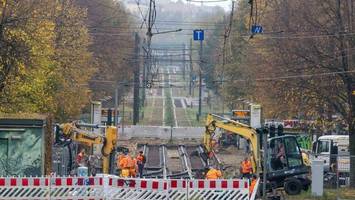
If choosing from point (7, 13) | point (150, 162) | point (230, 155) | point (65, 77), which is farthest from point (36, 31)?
point (230, 155)

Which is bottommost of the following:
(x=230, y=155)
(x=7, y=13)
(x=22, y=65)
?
(x=230, y=155)

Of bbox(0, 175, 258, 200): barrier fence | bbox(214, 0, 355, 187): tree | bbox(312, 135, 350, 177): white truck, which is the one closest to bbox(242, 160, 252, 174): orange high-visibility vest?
bbox(214, 0, 355, 187): tree

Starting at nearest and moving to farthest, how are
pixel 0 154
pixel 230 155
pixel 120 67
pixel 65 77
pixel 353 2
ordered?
pixel 0 154, pixel 353 2, pixel 65 77, pixel 230 155, pixel 120 67

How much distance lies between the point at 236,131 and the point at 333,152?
46.8 ft

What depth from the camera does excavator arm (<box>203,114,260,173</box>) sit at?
28.8 meters

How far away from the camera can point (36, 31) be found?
33375mm

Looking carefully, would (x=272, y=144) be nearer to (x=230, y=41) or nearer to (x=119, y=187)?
(x=119, y=187)

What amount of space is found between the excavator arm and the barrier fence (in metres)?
7.24

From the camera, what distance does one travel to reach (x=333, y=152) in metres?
42.8

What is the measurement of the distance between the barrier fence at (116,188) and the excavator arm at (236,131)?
7.24 m

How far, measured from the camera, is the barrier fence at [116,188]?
69.6 feet

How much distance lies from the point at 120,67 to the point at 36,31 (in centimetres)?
4506

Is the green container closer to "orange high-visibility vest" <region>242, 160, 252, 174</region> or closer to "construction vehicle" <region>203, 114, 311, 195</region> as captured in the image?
"construction vehicle" <region>203, 114, 311, 195</region>

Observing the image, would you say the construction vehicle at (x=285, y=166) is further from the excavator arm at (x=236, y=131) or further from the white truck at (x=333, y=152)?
the white truck at (x=333, y=152)
